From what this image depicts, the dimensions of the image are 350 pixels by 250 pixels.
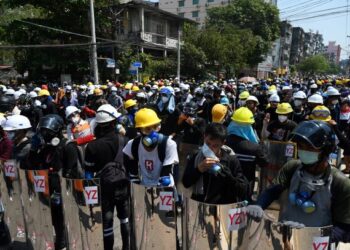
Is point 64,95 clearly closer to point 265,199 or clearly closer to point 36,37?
point 265,199

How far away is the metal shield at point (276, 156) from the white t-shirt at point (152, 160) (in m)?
2.00

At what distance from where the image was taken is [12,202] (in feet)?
12.4

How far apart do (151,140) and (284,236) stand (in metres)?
1.77

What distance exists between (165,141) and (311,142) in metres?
1.64

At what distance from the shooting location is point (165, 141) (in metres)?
3.44

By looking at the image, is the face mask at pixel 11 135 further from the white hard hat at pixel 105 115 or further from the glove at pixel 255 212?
the glove at pixel 255 212

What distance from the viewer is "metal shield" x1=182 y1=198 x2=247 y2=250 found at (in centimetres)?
229

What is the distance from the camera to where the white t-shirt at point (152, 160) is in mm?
3432

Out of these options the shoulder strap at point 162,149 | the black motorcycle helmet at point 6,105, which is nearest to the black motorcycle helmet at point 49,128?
the shoulder strap at point 162,149

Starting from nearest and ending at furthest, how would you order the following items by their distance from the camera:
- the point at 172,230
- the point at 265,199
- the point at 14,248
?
the point at 265,199 → the point at 172,230 → the point at 14,248

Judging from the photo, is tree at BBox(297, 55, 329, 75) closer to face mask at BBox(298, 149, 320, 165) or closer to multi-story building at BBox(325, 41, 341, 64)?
face mask at BBox(298, 149, 320, 165)

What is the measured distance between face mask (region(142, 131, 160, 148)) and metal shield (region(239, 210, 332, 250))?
1474 mm

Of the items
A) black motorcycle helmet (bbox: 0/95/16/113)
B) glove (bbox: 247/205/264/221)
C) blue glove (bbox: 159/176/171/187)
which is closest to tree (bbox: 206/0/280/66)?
black motorcycle helmet (bbox: 0/95/16/113)

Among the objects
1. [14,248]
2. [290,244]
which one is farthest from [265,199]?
[14,248]
